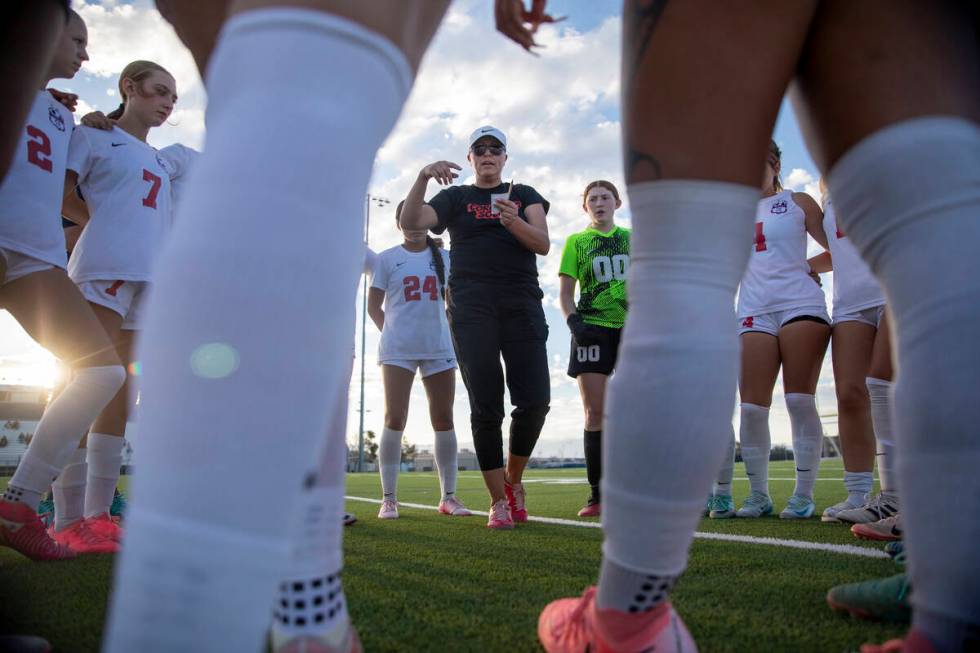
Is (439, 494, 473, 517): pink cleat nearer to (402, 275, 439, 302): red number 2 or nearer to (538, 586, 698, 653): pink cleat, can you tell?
(402, 275, 439, 302): red number 2

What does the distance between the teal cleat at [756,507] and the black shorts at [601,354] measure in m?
1.28

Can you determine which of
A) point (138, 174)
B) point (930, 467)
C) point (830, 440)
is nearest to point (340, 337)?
point (930, 467)

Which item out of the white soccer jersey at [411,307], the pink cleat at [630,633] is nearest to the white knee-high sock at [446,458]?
the white soccer jersey at [411,307]

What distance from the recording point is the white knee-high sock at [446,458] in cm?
508

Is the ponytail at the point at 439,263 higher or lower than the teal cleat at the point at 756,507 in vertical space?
higher

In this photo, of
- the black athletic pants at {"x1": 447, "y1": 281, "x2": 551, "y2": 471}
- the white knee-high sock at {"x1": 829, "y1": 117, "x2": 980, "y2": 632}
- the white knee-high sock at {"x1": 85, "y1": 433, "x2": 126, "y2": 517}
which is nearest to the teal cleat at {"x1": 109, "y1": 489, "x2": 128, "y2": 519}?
the white knee-high sock at {"x1": 85, "y1": 433, "x2": 126, "y2": 517}

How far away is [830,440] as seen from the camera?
27.0 m

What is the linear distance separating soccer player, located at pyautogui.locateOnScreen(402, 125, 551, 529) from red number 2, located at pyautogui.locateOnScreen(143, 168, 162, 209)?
1344mm

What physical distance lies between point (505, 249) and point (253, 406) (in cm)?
365

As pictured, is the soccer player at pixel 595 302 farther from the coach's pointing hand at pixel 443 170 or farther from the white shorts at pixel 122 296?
the white shorts at pixel 122 296

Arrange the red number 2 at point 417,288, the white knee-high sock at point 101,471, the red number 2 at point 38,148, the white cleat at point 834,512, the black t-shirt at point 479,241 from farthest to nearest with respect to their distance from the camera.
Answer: the red number 2 at point 417,288 < the black t-shirt at point 479,241 < the white cleat at point 834,512 < the white knee-high sock at point 101,471 < the red number 2 at point 38,148

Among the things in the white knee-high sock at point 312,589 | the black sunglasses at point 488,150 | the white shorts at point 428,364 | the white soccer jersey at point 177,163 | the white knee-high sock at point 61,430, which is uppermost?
the black sunglasses at point 488,150

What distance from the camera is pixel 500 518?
148 inches

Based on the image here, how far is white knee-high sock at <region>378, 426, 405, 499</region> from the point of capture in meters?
4.93
